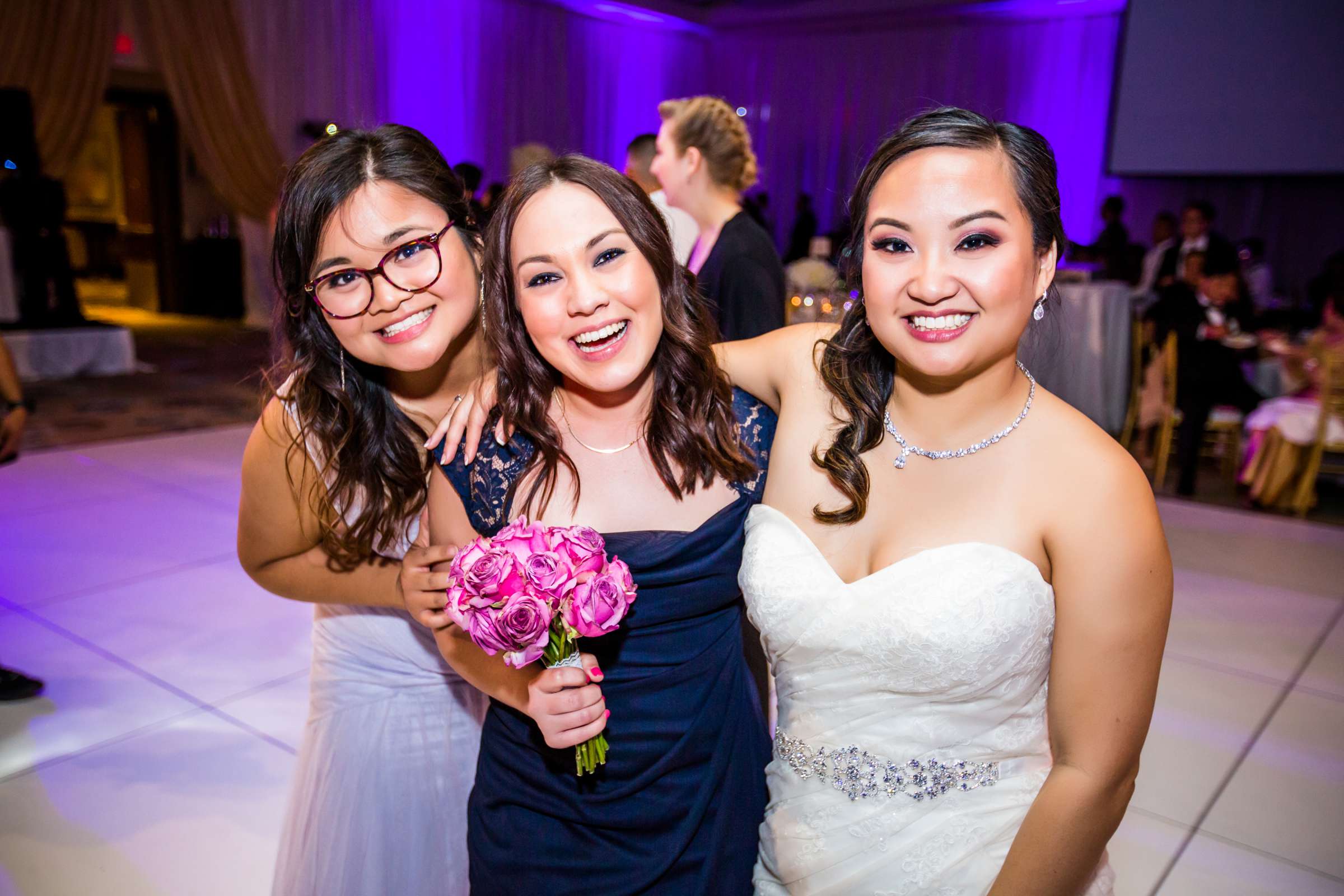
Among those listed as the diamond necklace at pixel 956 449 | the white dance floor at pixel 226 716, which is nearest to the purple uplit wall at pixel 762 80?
the white dance floor at pixel 226 716

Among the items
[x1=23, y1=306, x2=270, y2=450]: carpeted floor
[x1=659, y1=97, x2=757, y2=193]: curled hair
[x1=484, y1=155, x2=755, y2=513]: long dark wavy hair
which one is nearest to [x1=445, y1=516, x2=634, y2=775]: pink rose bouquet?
[x1=484, y1=155, x2=755, y2=513]: long dark wavy hair

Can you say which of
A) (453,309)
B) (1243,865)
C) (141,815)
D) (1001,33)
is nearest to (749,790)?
(453,309)

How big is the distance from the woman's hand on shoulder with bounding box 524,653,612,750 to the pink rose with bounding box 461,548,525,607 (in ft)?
0.58

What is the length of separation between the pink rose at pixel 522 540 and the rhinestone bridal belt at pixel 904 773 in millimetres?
613

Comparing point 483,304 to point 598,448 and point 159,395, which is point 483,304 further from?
point 159,395

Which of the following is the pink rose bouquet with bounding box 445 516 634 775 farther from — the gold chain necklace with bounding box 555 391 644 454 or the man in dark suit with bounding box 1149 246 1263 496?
the man in dark suit with bounding box 1149 246 1263 496

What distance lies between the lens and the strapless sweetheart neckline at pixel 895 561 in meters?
1.40

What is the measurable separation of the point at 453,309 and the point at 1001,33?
14.5 meters

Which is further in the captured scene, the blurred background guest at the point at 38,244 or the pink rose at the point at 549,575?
the blurred background guest at the point at 38,244

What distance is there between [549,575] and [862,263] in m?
0.70

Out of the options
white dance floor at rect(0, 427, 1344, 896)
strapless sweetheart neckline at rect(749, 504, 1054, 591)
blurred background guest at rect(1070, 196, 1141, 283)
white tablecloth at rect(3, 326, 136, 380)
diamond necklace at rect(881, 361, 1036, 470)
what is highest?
blurred background guest at rect(1070, 196, 1141, 283)

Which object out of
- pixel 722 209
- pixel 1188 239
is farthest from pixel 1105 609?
pixel 1188 239

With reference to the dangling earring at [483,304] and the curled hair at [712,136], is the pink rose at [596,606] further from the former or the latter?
the curled hair at [712,136]

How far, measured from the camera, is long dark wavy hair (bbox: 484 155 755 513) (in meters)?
1.62
